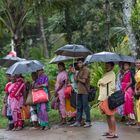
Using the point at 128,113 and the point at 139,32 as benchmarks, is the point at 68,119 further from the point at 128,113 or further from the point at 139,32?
the point at 139,32

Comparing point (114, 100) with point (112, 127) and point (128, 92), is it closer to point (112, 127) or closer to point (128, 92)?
point (112, 127)

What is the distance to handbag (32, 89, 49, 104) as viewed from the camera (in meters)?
10.6

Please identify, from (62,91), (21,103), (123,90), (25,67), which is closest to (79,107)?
(62,91)

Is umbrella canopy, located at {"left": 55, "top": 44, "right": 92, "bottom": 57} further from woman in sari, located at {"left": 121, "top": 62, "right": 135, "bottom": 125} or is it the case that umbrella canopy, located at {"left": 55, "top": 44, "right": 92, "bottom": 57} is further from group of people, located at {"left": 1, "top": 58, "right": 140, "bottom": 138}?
woman in sari, located at {"left": 121, "top": 62, "right": 135, "bottom": 125}

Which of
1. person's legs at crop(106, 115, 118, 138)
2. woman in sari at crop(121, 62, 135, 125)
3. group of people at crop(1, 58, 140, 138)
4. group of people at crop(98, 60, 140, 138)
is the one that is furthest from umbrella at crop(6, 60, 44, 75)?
person's legs at crop(106, 115, 118, 138)

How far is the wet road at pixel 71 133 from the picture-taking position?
9.73m

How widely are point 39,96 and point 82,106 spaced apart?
1.05 m

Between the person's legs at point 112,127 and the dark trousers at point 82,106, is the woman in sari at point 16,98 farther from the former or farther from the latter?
the person's legs at point 112,127

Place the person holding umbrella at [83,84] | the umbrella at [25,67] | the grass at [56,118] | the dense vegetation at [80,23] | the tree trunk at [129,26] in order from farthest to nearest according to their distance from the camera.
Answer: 1. the dense vegetation at [80,23]
2. the tree trunk at [129,26]
3. the grass at [56,118]
4. the person holding umbrella at [83,84]
5. the umbrella at [25,67]

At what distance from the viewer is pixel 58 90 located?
11.1 metres

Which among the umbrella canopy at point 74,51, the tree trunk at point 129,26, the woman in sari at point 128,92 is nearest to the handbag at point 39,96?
the umbrella canopy at point 74,51

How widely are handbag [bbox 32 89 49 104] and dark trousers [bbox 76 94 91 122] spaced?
30.7 inches

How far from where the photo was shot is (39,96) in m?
10.6

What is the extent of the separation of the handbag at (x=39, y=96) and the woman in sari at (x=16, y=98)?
0.43 meters
